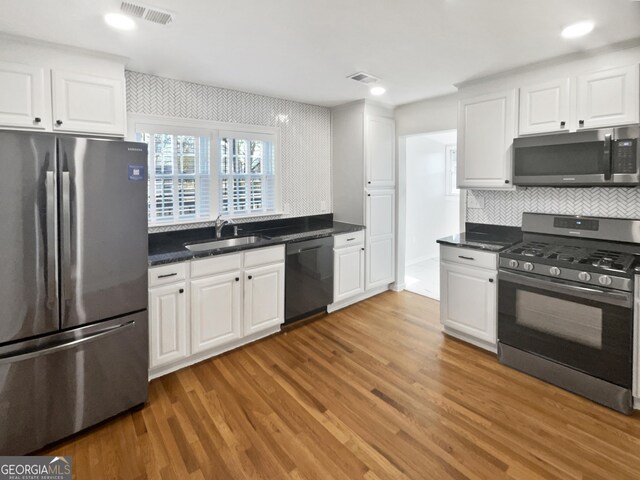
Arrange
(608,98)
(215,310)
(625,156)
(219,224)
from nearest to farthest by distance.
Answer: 1. (625,156)
2. (608,98)
3. (215,310)
4. (219,224)

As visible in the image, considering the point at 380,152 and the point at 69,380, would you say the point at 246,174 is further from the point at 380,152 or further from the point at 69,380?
the point at 69,380

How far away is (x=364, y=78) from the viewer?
3223mm

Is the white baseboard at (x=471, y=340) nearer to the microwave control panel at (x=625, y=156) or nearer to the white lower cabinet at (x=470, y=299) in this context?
the white lower cabinet at (x=470, y=299)

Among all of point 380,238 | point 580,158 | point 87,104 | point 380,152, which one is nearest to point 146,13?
point 87,104

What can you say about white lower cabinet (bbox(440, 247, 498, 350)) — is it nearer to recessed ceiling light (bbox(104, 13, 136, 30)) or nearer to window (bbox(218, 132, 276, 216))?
window (bbox(218, 132, 276, 216))

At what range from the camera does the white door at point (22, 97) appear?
2152 mm

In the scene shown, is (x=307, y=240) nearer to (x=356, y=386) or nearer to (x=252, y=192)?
(x=252, y=192)

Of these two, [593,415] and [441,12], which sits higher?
[441,12]

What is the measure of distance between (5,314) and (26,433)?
671 millimetres

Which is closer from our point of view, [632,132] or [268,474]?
[268,474]

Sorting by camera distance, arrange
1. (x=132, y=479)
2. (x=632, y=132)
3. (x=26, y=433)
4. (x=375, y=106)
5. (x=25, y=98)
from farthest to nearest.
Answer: (x=375, y=106) → (x=632, y=132) → (x=25, y=98) → (x=26, y=433) → (x=132, y=479)

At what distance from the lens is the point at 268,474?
1.81 meters

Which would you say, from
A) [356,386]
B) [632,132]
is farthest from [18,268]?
[632,132]

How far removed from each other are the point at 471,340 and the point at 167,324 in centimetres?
263
